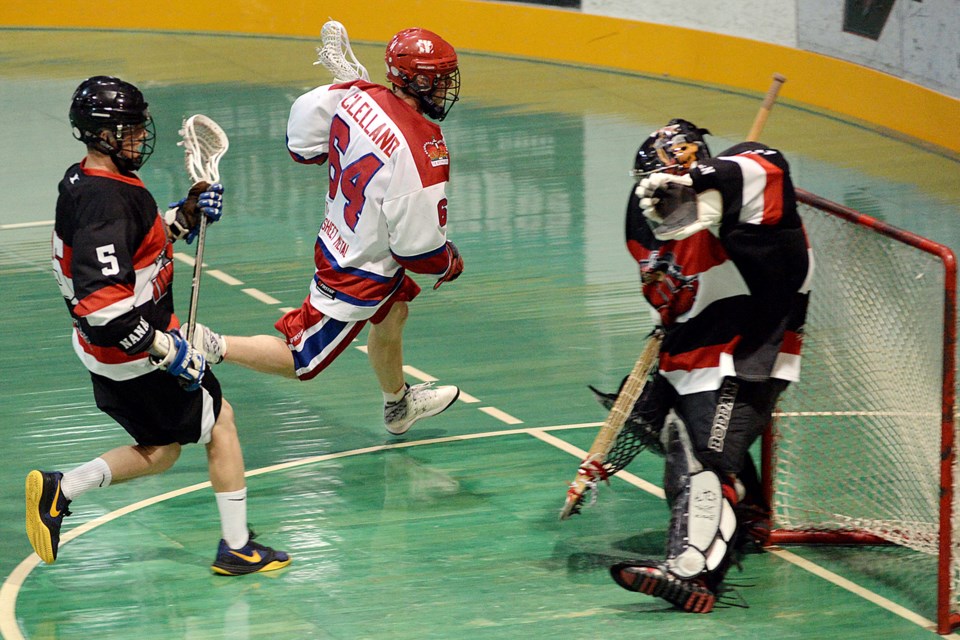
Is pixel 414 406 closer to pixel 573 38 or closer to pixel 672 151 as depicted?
pixel 672 151

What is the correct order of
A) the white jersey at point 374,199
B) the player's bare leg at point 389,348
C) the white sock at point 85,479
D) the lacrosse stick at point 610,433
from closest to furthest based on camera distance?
1. the white sock at point 85,479
2. the lacrosse stick at point 610,433
3. the white jersey at point 374,199
4. the player's bare leg at point 389,348

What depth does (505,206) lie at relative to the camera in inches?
442

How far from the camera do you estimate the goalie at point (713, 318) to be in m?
5.34

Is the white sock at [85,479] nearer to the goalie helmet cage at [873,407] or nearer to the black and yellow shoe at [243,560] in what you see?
the black and yellow shoe at [243,560]

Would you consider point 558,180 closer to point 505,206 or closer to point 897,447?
point 505,206

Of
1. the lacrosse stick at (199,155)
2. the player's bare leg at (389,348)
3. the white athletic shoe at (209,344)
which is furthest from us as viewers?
the player's bare leg at (389,348)

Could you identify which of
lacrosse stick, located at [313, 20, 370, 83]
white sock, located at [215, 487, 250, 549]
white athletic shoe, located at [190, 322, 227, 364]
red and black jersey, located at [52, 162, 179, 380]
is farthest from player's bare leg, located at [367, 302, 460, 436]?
red and black jersey, located at [52, 162, 179, 380]

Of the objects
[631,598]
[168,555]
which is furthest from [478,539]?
[168,555]

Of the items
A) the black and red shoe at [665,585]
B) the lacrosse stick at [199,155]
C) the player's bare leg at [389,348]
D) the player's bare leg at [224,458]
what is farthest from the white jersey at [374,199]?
the black and red shoe at [665,585]

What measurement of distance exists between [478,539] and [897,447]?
1.62m

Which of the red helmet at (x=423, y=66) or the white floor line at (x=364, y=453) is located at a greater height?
the red helmet at (x=423, y=66)

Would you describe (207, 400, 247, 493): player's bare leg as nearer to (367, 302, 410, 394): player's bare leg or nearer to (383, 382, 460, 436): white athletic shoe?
(367, 302, 410, 394): player's bare leg

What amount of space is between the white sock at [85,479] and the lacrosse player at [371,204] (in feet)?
3.35

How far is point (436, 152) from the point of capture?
6652 millimetres
